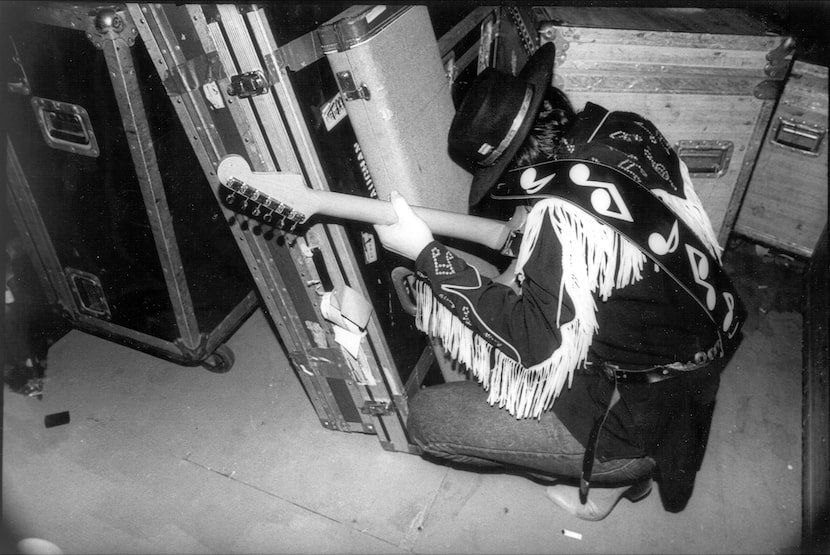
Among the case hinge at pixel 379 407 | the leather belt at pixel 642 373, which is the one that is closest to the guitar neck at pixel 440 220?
the leather belt at pixel 642 373

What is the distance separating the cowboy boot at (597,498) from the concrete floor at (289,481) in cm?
4

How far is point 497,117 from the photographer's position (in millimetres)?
1546

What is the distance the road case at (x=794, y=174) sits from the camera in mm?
2357

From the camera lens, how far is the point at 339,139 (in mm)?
1627

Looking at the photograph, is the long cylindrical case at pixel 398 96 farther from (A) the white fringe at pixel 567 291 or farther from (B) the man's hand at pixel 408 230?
(A) the white fringe at pixel 567 291

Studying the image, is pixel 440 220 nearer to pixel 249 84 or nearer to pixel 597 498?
pixel 249 84

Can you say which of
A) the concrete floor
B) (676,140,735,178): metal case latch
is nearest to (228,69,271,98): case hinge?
the concrete floor

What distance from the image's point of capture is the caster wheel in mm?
2480

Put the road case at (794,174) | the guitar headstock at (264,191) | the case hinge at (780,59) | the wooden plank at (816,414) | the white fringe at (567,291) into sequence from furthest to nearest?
the road case at (794,174)
the case hinge at (780,59)
the wooden plank at (816,414)
the guitar headstock at (264,191)
the white fringe at (567,291)

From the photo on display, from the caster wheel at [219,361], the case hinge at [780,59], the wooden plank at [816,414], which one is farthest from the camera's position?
the caster wheel at [219,361]

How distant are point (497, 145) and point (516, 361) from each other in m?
0.62

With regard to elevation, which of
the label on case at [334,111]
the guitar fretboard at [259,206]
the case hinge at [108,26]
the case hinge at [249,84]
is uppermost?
the case hinge at [108,26]

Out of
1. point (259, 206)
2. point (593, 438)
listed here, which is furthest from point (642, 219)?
point (259, 206)

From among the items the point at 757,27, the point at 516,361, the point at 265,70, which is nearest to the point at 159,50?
the point at 265,70
